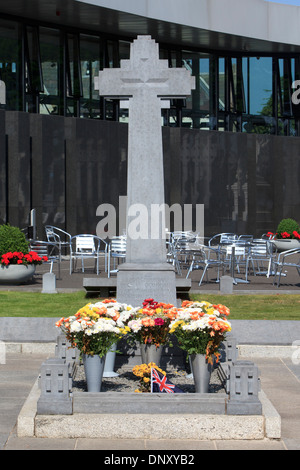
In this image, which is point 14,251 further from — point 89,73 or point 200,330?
point 89,73

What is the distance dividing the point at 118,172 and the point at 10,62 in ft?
15.1

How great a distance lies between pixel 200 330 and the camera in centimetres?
677

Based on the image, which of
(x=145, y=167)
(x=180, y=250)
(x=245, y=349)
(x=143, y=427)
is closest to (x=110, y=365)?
(x=143, y=427)

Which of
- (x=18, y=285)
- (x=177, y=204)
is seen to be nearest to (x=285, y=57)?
(x=177, y=204)

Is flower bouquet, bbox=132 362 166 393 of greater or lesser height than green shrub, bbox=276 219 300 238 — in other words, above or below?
below

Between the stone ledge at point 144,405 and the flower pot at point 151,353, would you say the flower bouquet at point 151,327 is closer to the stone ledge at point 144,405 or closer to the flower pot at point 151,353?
the flower pot at point 151,353

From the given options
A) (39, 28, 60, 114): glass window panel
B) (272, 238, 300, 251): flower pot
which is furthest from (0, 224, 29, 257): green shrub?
(272, 238, 300, 251): flower pot

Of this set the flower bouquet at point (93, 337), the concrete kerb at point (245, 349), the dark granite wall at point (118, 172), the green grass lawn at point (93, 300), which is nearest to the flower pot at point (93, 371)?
the flower bouquet at point (93, 337)

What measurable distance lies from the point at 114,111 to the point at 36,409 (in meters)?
18.8

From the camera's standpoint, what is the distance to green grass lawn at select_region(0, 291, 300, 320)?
37.7 feet

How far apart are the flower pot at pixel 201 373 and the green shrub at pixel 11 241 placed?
28.9 feet

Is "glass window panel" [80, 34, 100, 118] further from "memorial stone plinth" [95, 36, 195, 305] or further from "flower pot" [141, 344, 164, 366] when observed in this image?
"flower pot" [141, 344, 164, 366]

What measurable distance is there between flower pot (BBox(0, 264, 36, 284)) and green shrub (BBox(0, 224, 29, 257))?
373mm
